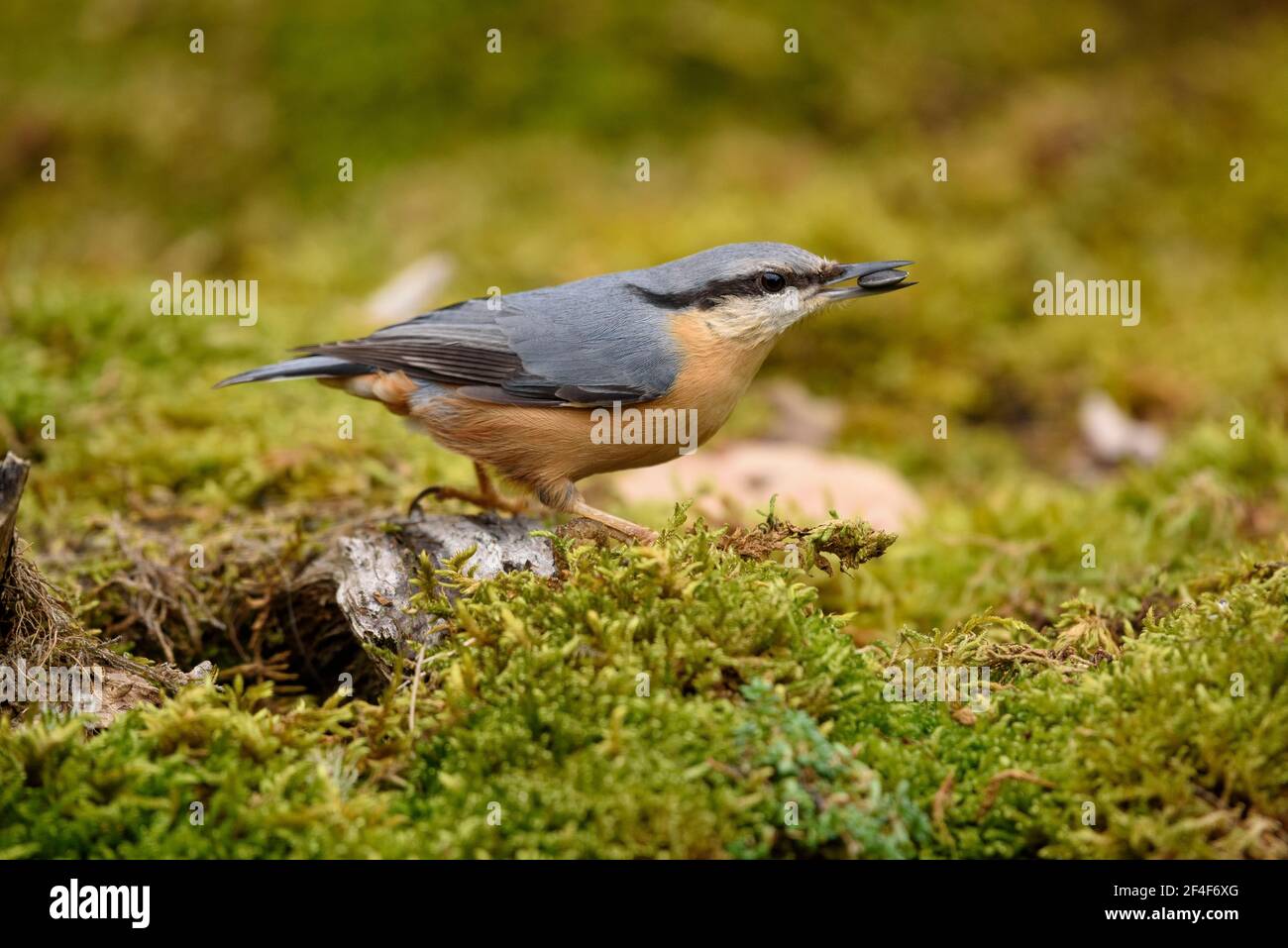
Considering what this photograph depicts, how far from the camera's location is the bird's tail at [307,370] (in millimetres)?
4465

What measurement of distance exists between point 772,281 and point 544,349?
0.88 meters

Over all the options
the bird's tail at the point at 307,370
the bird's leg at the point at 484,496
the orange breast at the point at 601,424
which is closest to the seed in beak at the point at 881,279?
the orange breast at the point at 601,424

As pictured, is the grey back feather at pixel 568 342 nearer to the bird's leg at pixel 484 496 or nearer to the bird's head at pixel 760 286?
the bird's head at pixel 760 286

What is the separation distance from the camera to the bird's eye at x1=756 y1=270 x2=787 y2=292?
169 inches

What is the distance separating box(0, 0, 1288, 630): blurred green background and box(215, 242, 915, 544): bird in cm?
105

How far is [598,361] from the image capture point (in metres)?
4.22

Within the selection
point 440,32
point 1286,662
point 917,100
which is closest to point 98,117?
point 440,32

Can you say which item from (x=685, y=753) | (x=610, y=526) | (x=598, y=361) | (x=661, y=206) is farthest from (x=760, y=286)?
(x=661, y=206)

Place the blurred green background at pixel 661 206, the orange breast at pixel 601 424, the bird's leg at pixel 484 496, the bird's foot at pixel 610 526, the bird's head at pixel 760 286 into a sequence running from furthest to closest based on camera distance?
the blurred green background at pixel 661 206 → the bird's leg at pixel 484 496 → the bird's head at pixel 760 286 → the orange breast at pixel 601 424 → the bird's foot at pixel 610 526

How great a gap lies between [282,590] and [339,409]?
2.22m

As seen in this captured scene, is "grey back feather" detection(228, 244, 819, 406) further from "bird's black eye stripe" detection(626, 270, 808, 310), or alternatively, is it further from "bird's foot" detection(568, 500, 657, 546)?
"bird's foot" detection(568, 500, 657, 546)

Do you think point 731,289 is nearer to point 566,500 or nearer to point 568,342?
point 568,342

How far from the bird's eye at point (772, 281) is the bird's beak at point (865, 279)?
5.9 inches

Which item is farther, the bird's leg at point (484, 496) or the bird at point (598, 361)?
the bird's leg at point (484, 496)
